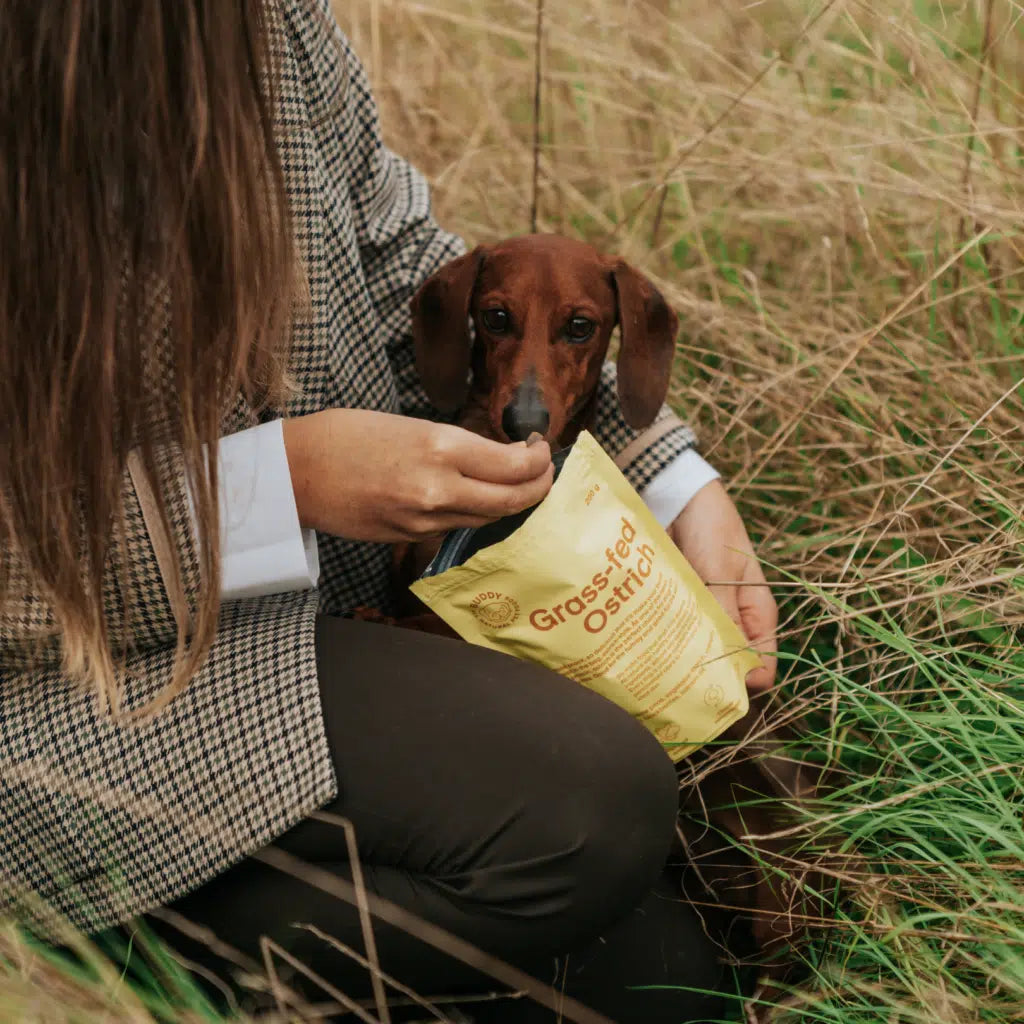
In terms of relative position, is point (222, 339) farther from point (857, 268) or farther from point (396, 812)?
point (857, 268)

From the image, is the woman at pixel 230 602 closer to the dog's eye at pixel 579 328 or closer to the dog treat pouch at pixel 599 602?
the dog treat pouch at pixel 599 602

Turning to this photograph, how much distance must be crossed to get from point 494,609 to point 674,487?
17.8 inches

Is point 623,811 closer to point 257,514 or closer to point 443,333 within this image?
point 257,514

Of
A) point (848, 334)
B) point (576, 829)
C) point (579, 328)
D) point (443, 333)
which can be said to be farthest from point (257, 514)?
point (848, 334)

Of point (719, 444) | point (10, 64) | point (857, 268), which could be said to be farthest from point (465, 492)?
point (857, 268)

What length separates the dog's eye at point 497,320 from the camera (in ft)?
4.80

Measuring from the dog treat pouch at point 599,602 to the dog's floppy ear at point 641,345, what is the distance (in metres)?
0.33

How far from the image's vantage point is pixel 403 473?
1.01 meters

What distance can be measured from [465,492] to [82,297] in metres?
0.35

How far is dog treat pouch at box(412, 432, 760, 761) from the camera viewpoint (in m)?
1.01

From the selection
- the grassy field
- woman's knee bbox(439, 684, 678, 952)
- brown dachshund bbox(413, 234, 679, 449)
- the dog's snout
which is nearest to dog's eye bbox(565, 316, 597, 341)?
brown dachshund bbox(413, 234, 679, 449)

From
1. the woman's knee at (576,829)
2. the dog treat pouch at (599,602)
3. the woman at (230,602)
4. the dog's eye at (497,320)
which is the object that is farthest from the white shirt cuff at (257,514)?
the dog's eye at (497,320)

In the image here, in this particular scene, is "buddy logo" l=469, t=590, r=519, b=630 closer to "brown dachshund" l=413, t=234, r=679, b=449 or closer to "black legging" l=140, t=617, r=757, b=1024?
"black legging" l=140, t=617, r=757, b=1024

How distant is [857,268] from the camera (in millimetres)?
1881
